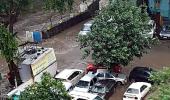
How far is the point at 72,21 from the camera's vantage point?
130 feet

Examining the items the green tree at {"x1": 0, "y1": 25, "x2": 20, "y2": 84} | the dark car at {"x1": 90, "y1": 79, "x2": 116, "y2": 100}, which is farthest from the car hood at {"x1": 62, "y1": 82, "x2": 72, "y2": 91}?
the green tree at {"x1": 0, "y1": 25, "x2": 20, "y2": 84}

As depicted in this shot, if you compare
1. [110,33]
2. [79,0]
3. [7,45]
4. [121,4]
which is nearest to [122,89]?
[110,33]

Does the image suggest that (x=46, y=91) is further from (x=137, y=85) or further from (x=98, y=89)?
(x=137, y=85)

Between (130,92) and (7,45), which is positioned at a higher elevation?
(7,45)

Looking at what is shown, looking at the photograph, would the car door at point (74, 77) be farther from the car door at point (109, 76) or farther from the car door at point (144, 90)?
the car door at point (144, 90)

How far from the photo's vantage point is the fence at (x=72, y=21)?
3701 cm

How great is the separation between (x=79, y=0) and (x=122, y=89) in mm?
21196

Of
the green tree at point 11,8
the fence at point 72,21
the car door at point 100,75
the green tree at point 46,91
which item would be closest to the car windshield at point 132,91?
the car door at point 100,75

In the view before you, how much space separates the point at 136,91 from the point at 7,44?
26.1 ft

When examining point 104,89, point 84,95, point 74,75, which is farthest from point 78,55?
Answer: point 84,95

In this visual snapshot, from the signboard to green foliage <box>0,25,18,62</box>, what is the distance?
1688mm

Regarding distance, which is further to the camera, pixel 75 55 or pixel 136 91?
pixel 75 55

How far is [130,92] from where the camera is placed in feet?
83.3

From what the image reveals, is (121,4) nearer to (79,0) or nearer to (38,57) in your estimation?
(38,57)
